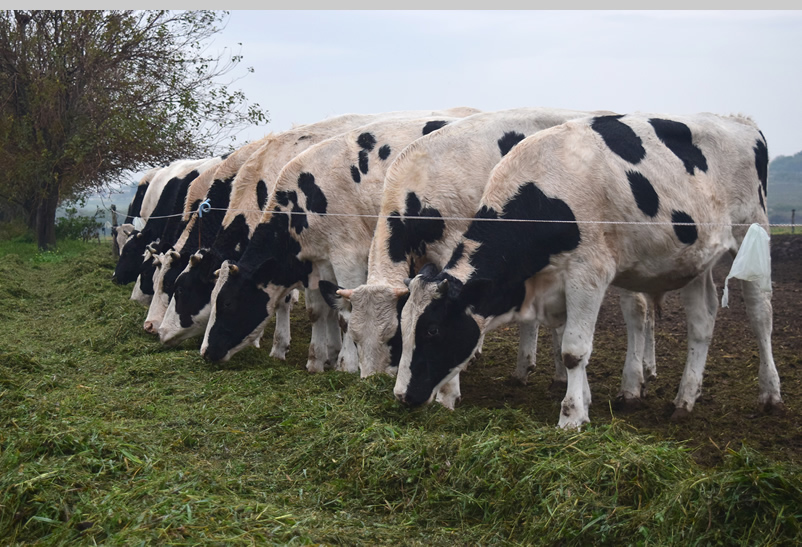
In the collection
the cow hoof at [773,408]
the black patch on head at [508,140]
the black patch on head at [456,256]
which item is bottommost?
the cow hoof at [773,408]

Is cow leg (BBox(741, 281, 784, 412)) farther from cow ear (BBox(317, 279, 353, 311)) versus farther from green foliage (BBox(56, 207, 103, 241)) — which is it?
green foliage (BBox(56, 207, 103, 241))

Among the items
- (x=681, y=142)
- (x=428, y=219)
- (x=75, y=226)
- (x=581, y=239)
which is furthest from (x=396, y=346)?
(x=75, y=226)

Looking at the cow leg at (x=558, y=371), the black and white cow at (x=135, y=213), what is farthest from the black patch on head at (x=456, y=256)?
the black and white cow at (x=135, y=213)

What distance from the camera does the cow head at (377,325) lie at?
737 centimetres

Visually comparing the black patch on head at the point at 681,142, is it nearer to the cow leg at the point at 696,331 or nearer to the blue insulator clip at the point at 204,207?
the cow leg at the point at 696,331

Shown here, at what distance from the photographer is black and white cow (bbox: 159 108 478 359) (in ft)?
33.9

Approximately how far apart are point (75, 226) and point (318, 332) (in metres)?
23.8

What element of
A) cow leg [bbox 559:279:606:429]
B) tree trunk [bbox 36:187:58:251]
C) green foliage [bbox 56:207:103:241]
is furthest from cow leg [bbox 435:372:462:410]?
green foliage [bbox 56:207:103:241]

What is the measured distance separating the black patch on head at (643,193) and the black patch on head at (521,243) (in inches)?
27.1

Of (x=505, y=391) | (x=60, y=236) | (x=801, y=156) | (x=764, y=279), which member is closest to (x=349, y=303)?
(x=505, y=391)

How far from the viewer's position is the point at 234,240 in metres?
10.4

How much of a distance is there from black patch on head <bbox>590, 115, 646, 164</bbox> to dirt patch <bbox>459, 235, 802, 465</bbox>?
2.19m

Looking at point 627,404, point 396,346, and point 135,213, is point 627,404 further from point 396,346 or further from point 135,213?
point 135,213

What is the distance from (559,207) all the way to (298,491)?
3251 mm
